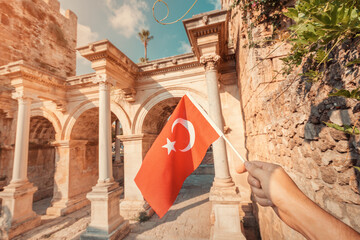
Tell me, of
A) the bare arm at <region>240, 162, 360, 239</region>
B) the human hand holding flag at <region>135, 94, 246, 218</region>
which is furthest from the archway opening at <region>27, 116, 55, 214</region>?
the bare arm at <region>240, 162, 360, 239</region>

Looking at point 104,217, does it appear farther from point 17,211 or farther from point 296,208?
point 296,208

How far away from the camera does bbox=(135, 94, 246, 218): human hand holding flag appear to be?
74.9 inches

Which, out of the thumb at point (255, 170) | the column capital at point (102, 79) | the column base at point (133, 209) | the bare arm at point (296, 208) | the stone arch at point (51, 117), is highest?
the column capital at point (102, 79)

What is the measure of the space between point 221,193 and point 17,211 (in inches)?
286

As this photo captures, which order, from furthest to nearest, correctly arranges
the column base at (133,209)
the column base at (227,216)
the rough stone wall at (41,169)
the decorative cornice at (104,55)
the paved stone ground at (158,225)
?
the rough stone wall at (41,169)
the column base at (133,209)
the paved stone ground at (158,225)
the decorative cornice at (104,55)
the column base at (227,216)

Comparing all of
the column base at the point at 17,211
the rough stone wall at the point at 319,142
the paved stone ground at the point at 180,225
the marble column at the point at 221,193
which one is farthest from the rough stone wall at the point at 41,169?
the rough stone wall at the point at 319,142

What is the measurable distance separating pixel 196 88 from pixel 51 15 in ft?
35.0

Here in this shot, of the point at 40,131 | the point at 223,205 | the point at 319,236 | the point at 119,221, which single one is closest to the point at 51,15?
the point at 40,131

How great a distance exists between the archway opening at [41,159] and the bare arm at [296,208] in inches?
437

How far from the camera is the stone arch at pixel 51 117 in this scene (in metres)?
7.95

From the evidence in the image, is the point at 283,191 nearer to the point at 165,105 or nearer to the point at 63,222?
the point at 165,105

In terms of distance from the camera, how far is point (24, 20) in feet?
29.0

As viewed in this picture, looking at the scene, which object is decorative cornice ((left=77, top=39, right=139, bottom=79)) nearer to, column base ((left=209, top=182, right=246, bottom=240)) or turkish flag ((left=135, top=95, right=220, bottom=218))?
turkish flag ((left=135, top=95, right=220, bottom=218))

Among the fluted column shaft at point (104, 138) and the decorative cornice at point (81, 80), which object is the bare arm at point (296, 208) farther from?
the decorative cornice at point (81, 80)
